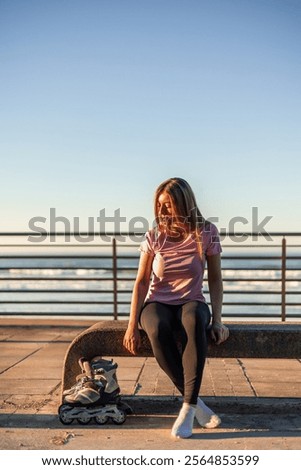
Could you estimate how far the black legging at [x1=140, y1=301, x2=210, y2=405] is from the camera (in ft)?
11.5

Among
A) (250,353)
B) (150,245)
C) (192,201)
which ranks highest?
(192,201)

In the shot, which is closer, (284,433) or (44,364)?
(284,433)

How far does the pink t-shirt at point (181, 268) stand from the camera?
12.3 feet

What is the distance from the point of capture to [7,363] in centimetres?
563

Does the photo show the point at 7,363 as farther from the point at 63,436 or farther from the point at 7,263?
the point at 7,263

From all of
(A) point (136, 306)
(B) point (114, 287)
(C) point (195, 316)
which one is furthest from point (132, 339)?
(B) point (114, 287)

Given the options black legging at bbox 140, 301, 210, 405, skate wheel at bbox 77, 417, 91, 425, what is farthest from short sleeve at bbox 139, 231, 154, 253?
skate wheel at bbox 77, 417, 91, 425

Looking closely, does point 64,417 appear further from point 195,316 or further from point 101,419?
point 195,316

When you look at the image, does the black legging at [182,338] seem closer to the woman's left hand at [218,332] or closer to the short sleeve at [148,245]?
the woman's left hand at [218,332]

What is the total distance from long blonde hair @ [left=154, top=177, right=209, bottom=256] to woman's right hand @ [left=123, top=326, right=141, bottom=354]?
1.99ft

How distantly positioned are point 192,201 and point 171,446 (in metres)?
1.37

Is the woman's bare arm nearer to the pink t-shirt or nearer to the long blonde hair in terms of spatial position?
the pink t-shirt

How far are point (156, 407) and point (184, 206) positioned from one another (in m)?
1.27
